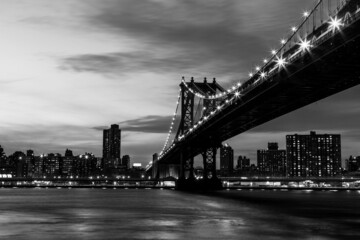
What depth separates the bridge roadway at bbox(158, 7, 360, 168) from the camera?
148 ft

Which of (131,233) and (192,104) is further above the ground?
(192,104)

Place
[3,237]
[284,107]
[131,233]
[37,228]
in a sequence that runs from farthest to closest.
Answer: [284,107]
[37,228]
[131,233]
[3,237]

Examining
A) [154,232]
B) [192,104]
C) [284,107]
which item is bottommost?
[154,232]

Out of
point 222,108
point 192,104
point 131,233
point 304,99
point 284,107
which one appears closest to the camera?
point 131,233

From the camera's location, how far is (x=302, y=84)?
5659 centimetres

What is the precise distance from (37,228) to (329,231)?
61.2 ft

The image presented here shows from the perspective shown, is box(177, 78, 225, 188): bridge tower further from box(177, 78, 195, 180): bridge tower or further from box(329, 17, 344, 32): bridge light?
box(329, 17, 344, 32): bridge light

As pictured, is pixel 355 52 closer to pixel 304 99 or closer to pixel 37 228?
pixel 304 99

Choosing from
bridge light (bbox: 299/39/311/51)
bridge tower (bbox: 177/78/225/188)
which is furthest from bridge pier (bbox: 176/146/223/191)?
bridge light (bbox: 299/39/311/51)

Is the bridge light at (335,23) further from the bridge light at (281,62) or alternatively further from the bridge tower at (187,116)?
the bridge tower at (187,116)

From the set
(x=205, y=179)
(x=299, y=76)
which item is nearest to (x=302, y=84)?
(x=299, y=76)

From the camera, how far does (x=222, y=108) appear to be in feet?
270

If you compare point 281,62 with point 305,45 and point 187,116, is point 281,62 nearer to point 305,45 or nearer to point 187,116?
point 305,45

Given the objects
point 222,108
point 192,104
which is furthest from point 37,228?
point 192,104
